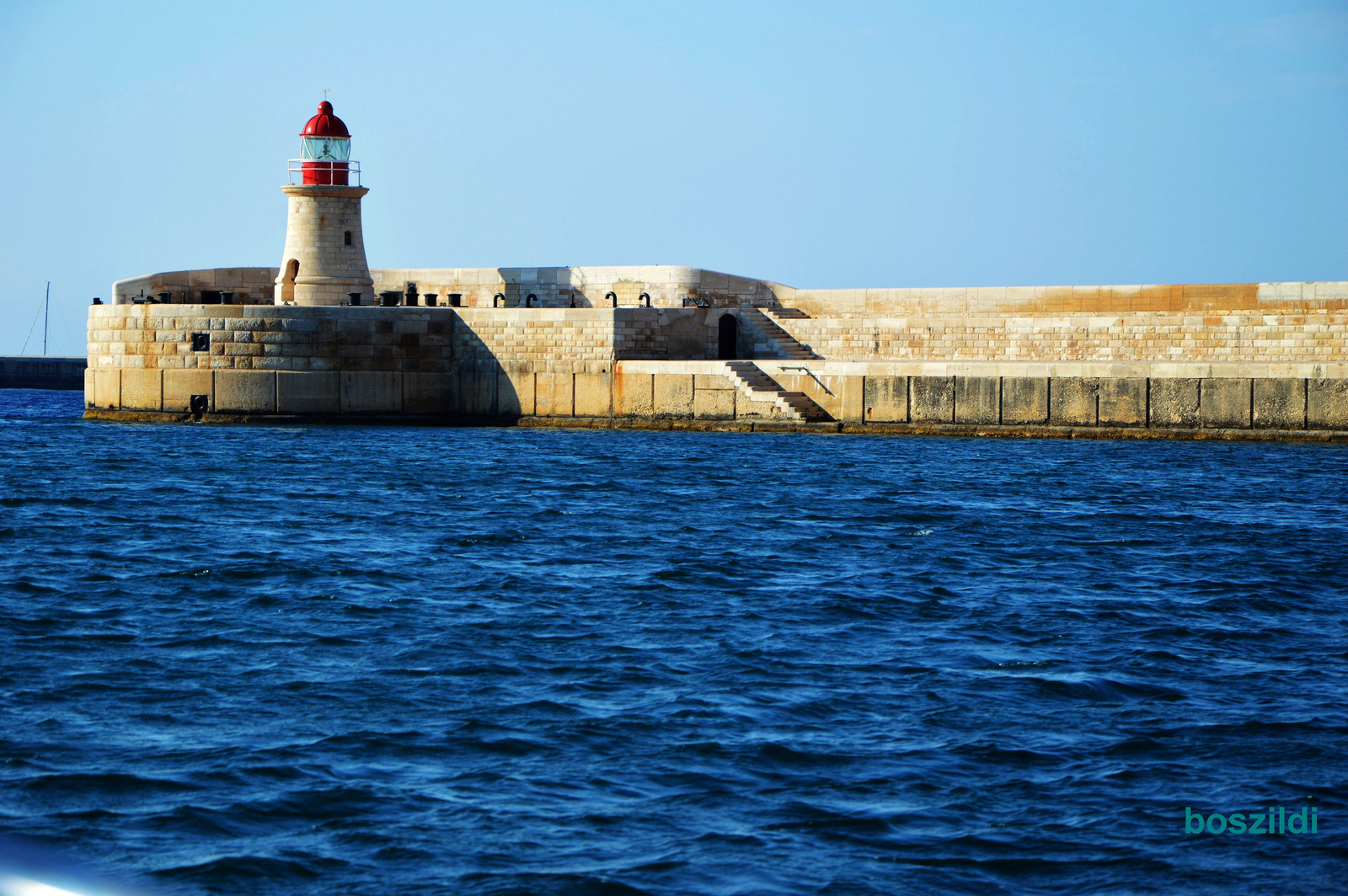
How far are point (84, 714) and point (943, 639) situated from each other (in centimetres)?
488

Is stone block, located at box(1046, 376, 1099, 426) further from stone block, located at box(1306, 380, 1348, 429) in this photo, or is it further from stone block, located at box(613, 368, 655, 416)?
stone block, located at box(613, 368, 655, 416)

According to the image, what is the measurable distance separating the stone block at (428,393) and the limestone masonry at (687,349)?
4 cm

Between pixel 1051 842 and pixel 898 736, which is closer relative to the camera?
pixel 1051 842

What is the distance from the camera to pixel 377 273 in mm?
33531

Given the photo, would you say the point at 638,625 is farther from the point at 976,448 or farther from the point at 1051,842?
the point at 976,448

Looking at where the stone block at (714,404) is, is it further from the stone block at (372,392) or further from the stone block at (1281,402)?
the stone block at (1281,402)

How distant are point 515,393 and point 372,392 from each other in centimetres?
266

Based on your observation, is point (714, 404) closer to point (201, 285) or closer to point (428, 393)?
point (428, 393)

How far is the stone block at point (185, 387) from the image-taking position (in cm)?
2822

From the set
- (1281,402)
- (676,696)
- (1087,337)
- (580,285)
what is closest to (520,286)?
(580,285)

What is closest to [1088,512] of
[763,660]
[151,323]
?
[763,660]

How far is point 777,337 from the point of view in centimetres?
2956

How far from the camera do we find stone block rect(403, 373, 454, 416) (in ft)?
94.9

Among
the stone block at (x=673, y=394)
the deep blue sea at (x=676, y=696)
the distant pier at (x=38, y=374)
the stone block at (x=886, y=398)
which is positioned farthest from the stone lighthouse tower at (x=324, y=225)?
the distant pier at (x=38, y=374)
